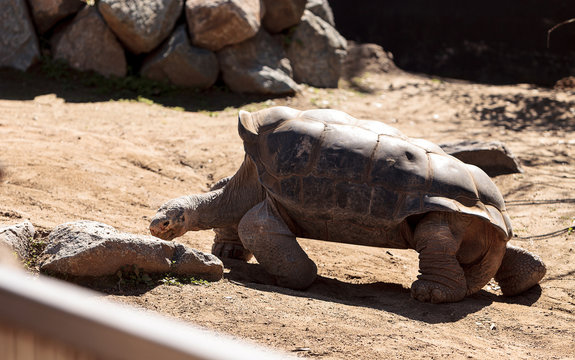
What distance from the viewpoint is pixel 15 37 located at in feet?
34.4

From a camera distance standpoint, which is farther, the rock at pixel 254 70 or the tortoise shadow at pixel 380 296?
the rock at pixel 254 70

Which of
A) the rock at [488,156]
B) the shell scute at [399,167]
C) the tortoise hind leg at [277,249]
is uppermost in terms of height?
the shell scute at [399,167]

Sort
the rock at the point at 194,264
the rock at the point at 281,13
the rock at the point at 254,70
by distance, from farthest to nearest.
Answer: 1. the rock at the point at 281,13
2. the rock at the point at 254,70
3. the rock at the point at 194,264

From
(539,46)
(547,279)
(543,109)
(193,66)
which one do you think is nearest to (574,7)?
(539,46)

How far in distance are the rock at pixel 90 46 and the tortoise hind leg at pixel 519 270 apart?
7.46 meters

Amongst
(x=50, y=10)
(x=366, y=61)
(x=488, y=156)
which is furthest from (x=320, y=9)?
(x=488, y=156)

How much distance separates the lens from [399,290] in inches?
203

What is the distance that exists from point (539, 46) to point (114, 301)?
1262 centimetres

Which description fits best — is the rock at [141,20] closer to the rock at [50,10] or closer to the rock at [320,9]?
the rock at [50,10]

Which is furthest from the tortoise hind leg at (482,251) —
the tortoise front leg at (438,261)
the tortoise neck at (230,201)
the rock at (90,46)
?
the rock at (90,46)

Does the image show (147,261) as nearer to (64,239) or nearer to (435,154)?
(64,239)

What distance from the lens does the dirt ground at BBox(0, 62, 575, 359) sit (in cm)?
371

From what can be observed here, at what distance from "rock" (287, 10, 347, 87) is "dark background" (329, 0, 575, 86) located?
2.72 meters

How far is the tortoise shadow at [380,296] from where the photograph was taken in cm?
452
